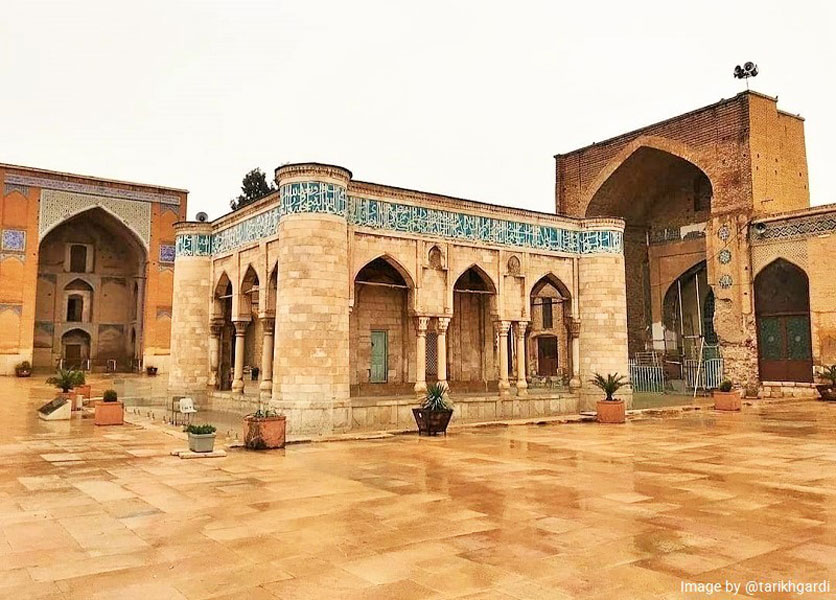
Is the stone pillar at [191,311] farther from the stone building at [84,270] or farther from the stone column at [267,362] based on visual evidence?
the stone building at [84,270]

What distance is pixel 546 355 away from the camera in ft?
111

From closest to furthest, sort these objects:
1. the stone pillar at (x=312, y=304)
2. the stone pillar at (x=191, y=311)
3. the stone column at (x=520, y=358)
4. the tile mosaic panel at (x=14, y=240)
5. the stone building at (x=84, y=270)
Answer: the stone pillar at (x=312, y=304)
the stone column at (x=520, y=358)
the stone pillar at (x=191, y=311)
the tile mosaic panel at (x=14, y=240)
the stone building at (x=84, y=270)

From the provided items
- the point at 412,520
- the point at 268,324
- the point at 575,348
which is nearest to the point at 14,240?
the point at 268,324

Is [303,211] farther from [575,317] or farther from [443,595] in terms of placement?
[443,595]

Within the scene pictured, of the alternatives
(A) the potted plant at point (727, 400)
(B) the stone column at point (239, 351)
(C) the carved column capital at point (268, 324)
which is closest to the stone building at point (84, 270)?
(B) the stone column at point (239, 351)

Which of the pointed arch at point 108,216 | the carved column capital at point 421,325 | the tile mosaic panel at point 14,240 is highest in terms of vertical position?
the pointed arch at point 108,216

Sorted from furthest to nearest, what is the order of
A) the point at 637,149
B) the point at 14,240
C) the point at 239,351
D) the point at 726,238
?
the point at 14,240, the point at 637,149, the point at 726,238, the point at 239,351

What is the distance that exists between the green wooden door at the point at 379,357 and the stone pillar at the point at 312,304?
4221 millimetres

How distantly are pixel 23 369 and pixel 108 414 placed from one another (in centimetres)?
2054

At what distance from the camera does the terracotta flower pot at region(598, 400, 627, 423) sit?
50.4 ft

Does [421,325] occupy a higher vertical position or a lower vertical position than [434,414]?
higher

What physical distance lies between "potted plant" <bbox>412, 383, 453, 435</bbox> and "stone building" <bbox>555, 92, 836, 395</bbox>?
15748 millimetres

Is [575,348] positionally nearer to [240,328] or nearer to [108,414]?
[240,328]

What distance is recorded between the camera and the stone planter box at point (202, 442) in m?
9.95
